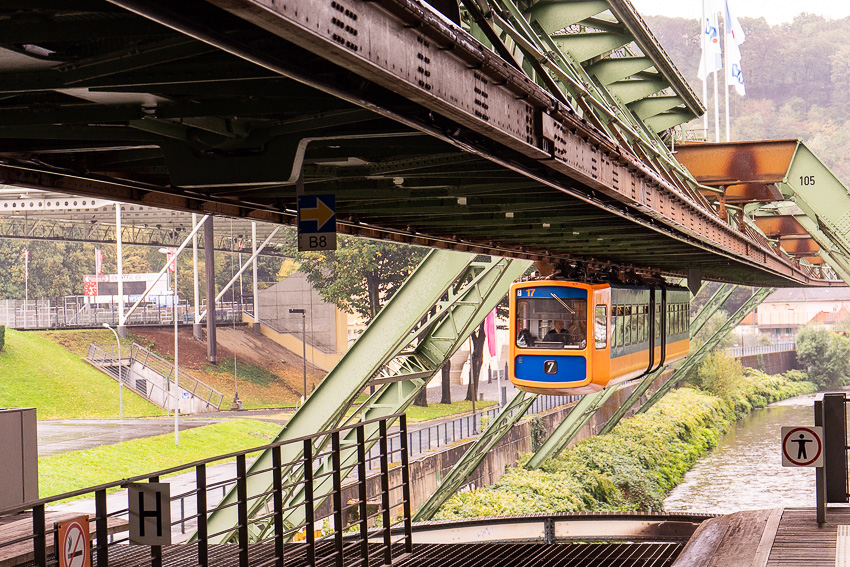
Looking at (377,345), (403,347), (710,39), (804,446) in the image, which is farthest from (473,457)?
(710,39)

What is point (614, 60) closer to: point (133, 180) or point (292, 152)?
point (133, 180)

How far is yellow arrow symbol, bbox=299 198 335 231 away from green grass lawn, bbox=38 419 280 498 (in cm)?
2081

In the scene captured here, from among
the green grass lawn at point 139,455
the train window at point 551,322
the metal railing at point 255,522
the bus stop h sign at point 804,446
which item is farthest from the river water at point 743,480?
the metal railing at point 255,522

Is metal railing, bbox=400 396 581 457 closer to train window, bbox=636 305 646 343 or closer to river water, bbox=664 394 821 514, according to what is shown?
river water, bbox=664 394 821 514

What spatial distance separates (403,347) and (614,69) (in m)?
6.21

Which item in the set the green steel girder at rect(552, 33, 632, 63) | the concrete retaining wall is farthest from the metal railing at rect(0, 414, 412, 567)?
the concrete retaining wall

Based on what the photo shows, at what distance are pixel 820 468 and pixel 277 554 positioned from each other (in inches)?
193

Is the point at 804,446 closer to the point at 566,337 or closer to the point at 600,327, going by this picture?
the point at 566,337

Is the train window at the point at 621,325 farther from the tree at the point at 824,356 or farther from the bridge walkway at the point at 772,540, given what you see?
the tree at the point at 824,356

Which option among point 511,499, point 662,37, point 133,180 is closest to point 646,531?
point 133,180

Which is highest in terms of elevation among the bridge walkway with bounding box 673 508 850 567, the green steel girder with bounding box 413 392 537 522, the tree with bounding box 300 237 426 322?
the tree with bounding box 300 237 426 322

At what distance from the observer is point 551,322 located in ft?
52.5

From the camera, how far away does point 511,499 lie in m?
24.2

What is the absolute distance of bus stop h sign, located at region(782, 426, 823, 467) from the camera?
27.5 feet
